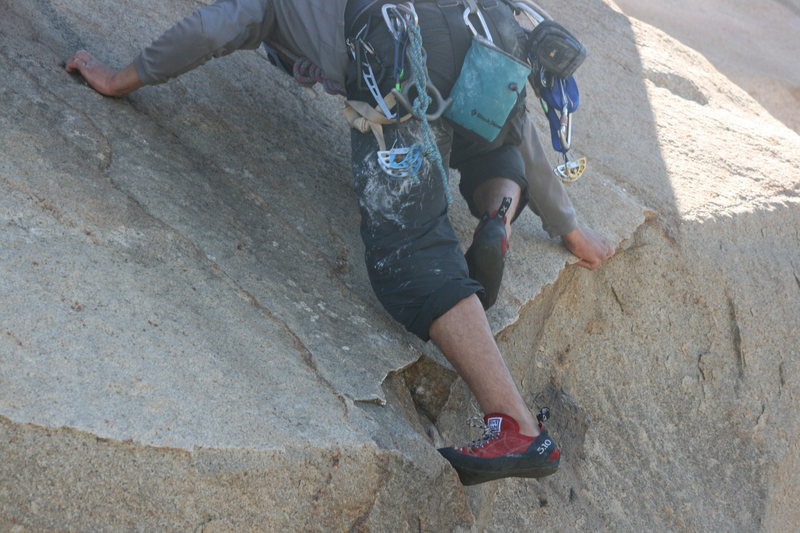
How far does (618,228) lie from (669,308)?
0.32m

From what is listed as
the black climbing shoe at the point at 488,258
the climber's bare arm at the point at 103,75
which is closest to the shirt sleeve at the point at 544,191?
the black climbing shoe at the point at 488,258

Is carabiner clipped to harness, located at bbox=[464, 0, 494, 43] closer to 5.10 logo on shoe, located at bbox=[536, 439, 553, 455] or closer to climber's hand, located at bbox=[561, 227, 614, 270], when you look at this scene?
climber's hand, located at bbox=[561, 227, 614, 270]

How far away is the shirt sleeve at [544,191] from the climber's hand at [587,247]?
45 mm

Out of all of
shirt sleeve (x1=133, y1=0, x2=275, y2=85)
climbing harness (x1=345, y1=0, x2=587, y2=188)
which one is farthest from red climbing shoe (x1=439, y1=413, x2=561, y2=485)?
shirt sleeve (x1=133, y1=0, x2=275, y2=85)

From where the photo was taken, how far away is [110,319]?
5.87ft

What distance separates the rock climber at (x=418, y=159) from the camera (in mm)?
2033

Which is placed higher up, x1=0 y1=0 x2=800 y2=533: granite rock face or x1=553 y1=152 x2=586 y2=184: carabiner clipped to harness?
x1=553 y1=152 x2=586 y2=184: carabiner clipped to harness

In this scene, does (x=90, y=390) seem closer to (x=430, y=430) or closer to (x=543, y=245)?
(x=430, y=430)

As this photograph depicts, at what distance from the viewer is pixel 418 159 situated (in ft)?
7.32

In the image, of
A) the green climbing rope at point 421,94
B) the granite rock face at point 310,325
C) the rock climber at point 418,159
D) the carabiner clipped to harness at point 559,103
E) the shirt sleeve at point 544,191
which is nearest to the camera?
the granite rock face at point 310,325

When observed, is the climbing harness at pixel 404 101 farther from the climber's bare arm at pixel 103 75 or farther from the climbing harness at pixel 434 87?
the climber's bare arm at pixel 103 75

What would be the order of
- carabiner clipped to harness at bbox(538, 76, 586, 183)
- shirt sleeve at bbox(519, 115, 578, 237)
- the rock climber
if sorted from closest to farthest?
the rock climber, carabiner clipped to harness at bbox(538, 76, 586, 183), shirt sleeve at bbox(519, 115, 578, 237)

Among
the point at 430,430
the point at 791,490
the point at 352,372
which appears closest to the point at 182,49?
the point at 352,372

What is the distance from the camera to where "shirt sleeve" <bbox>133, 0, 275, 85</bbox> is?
2367 mm
